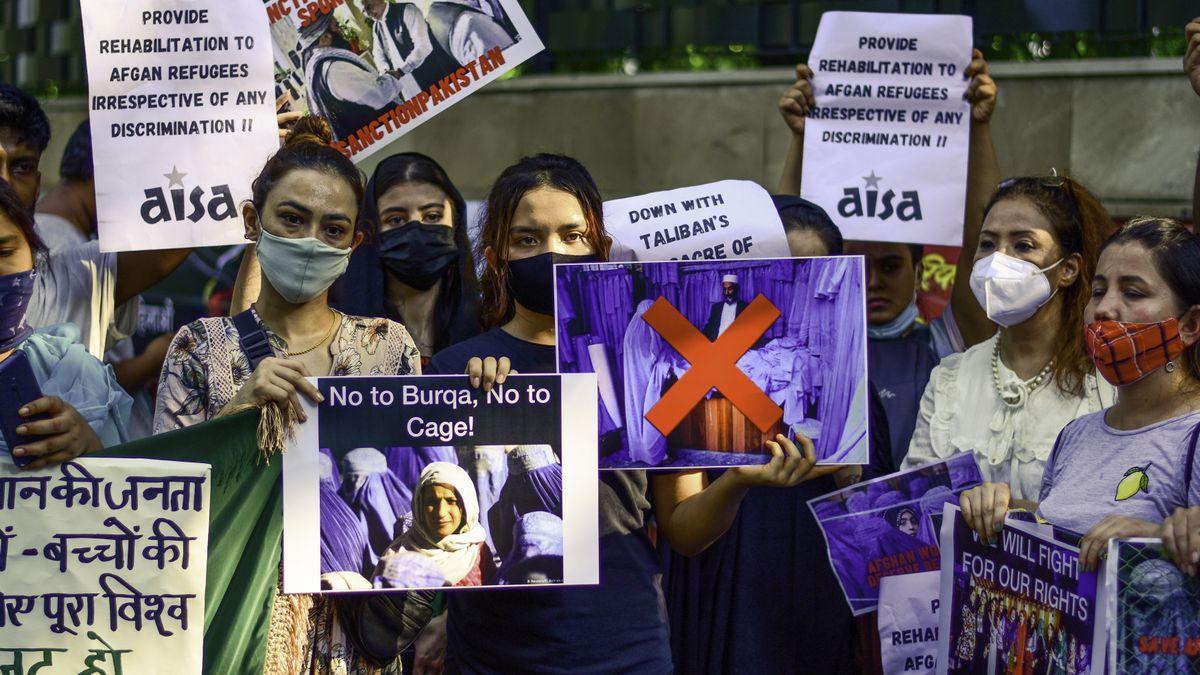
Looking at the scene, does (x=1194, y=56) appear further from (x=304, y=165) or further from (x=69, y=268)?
(x=69, y=268)

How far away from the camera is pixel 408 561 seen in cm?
350

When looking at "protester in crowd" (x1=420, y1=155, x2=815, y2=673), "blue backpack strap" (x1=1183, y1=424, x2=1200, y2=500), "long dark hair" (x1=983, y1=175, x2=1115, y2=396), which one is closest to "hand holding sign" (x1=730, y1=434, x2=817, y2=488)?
"protester in crowd" (x1=420, y1=155, x2=815, y2=673)

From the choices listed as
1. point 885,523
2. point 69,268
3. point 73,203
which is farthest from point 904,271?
point 73,203

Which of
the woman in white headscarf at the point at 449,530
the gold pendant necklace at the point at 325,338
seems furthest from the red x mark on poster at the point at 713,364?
the gold pendant necklace at the point at 325,338

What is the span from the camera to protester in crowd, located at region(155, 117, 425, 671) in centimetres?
356

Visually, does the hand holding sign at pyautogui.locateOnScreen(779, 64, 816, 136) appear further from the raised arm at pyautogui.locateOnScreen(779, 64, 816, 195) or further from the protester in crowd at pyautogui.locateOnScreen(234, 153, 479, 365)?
the protester in crowd at pyautogui.locateOnScreen(234, 153, 479, 365)

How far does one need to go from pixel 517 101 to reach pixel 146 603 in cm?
595

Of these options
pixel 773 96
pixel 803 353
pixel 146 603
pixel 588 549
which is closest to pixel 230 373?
pixel 146 603

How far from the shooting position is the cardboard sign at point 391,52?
5.06m

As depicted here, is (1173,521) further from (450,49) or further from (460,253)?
(450,49)

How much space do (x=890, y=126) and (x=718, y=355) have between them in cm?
196

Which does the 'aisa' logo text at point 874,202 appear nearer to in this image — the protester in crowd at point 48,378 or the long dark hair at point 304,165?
the long dark hair at point 304,165

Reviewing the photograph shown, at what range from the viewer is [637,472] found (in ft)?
12.4

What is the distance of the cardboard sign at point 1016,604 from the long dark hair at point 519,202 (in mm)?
1136
